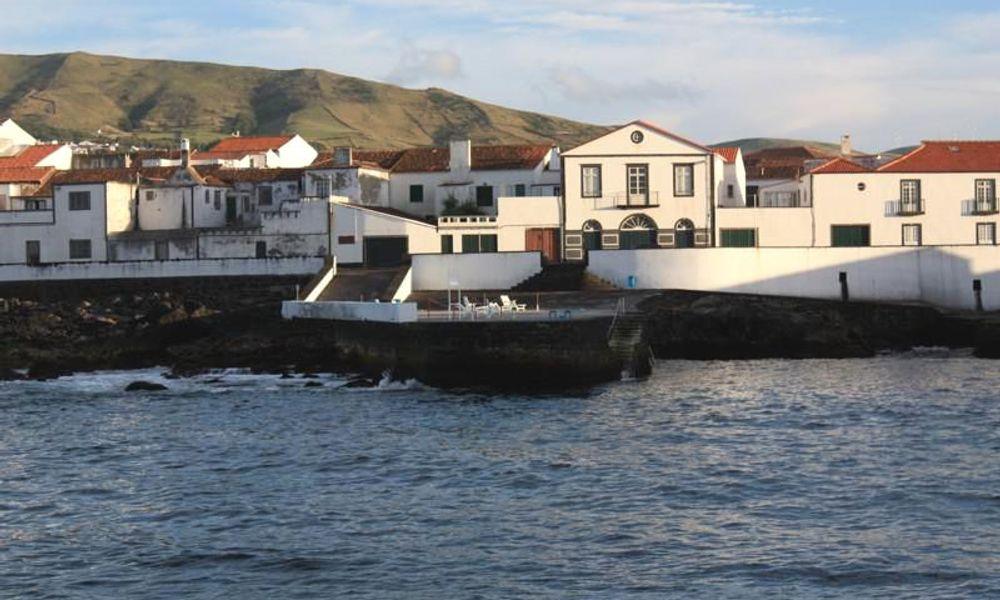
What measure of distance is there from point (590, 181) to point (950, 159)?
17.1 meters

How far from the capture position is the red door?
6350 centimetres

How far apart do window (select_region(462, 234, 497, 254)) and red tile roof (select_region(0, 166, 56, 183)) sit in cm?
2614

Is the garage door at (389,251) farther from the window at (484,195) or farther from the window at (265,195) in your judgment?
the window at (265,195)

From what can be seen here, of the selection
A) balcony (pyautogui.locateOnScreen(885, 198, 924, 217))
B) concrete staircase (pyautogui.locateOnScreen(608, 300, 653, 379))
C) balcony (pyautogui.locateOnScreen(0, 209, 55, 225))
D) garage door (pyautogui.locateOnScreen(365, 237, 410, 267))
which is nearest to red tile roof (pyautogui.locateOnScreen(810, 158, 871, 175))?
balcony (pyautogui.locateOnScreen(885, 198, 924, 217))

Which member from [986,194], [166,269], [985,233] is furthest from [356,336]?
[986,194]

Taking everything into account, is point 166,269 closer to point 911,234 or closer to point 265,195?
point 265,195

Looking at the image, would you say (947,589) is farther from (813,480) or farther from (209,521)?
(209,521)

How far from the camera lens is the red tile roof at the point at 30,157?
78738 mm

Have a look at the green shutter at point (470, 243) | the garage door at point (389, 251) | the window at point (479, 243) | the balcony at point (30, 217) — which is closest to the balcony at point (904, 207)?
the window at point (479, 243)

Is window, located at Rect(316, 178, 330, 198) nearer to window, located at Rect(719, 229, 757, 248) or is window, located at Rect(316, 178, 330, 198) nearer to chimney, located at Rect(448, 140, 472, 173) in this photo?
chimney, located at Rect(448, 140, 472, 173)

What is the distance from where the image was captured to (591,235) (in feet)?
207

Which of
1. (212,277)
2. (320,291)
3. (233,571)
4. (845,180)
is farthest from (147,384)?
(845,180)

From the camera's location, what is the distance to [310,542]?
926 inches

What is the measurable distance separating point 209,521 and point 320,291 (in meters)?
32.0
